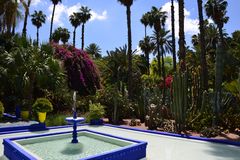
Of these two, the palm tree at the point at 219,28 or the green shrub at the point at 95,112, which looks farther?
the green shrub at the point at 95,112

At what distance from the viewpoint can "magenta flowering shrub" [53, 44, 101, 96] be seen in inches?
819

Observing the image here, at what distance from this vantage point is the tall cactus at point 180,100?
1179 cm

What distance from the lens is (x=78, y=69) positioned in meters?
21.1

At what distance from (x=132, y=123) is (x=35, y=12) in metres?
37.0

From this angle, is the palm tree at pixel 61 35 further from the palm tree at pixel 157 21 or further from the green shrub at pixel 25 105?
the green shrub at pixel 25 105

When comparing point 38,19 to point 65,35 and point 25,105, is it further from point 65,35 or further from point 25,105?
point 25,105

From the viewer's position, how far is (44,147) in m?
8.94

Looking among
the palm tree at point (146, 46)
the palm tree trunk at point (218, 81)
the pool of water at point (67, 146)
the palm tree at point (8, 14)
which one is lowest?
the pool of water at point (67, 146)

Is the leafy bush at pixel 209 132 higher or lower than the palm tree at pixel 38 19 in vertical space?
lower

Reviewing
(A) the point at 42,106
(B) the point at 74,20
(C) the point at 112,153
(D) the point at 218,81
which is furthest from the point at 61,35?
(C) the point at 112,153

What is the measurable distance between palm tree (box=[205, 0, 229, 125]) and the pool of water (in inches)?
203

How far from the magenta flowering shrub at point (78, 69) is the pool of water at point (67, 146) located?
396 inches

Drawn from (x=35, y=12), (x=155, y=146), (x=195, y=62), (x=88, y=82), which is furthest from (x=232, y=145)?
(x=35, y=12)

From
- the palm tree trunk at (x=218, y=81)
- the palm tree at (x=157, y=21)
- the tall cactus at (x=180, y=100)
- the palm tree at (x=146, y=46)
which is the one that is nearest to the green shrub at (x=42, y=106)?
the tall cactus at (x=180, y=100)
